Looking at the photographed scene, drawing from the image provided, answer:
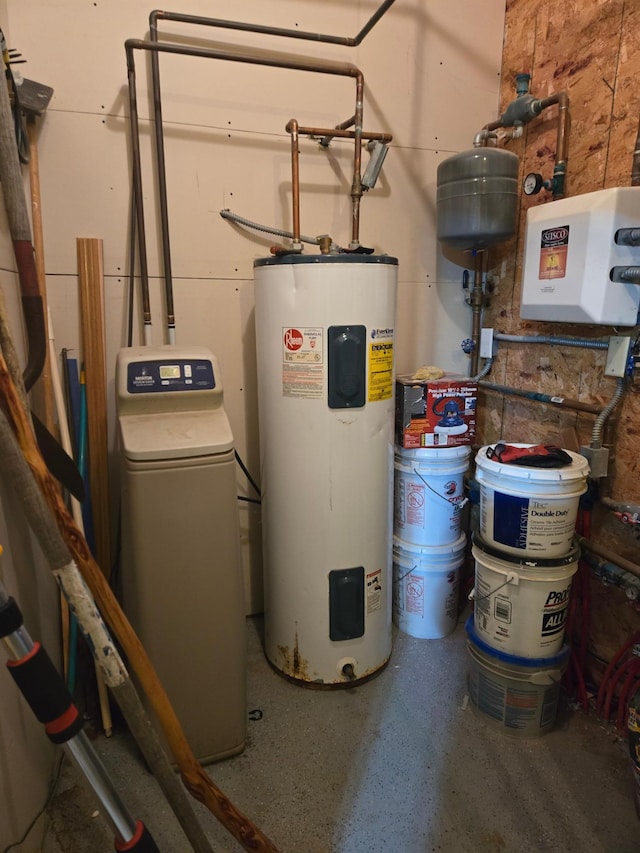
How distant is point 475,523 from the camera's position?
5.87ft

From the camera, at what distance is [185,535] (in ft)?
4.72

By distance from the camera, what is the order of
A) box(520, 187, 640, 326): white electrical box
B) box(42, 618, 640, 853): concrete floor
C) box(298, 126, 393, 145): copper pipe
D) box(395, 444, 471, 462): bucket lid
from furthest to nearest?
box(395, 444, 471, 462): bucket lid → box(298, 126, 393, 145): copper pipe → box(520, 187, 640, 326): white electrical box → box(42, 618, 640, 853): concrete floor

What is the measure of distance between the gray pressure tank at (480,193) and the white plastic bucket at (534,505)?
0.92 m

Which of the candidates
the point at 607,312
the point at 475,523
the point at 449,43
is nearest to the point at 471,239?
the point at 607,312

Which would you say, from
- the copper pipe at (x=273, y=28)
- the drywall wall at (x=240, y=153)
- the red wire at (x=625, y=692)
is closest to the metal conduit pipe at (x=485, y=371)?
the drywall wall at (x=240, y=153)

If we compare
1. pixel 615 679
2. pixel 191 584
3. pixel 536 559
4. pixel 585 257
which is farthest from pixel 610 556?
pixel 191 584

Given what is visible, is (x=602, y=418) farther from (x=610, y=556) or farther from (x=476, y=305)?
(x=476, y=305)

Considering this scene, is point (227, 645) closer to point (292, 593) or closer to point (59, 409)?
point (292, 593)

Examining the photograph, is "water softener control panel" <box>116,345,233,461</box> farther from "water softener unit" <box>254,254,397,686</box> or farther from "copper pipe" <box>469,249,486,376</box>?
"copper pipe" <box>469,249,486,376</box>

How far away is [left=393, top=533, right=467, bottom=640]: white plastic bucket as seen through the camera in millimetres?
2133

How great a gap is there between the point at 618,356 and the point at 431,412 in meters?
0.67

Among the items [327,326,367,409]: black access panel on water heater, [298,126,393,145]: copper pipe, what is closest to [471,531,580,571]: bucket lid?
[327,326,367,409]: black access panel on water heater

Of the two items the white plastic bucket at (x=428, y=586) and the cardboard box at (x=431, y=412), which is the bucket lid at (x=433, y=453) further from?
the white plastic bucket at (x=428, y=586)

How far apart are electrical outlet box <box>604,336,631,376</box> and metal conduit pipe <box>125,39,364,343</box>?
0.92m
